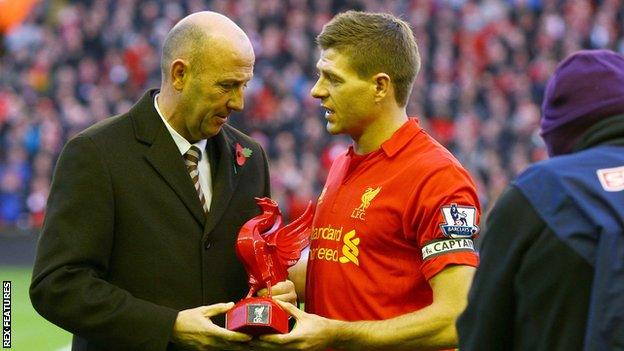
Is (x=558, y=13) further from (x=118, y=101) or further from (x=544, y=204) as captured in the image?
(x=544, y=204)

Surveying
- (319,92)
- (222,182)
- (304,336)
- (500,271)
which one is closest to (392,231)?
(304,336)

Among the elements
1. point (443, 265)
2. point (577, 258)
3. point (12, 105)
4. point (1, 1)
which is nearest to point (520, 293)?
point (577, 258)

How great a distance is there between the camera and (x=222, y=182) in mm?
4480

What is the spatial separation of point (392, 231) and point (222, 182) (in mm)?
679

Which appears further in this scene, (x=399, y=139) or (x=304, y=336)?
(x=399, y=139)

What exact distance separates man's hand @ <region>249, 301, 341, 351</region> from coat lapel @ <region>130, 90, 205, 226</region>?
1.73ft

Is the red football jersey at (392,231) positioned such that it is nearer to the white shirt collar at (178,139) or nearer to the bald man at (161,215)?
the bald man at (161,215)

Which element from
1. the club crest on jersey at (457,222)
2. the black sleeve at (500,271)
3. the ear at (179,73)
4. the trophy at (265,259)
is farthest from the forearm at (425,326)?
the ear at (179,73)

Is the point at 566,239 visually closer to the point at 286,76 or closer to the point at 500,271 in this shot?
the point at 500,271

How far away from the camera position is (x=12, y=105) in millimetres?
18688

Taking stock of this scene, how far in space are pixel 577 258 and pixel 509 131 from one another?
1543cm

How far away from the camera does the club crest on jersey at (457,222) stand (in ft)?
13.1

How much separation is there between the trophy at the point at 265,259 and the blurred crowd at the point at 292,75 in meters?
12.5

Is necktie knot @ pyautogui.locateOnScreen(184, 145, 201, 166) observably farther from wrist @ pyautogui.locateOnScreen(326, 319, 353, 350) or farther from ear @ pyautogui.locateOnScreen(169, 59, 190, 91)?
wrist @ pyautogui.locateOnScreen(326, 319, 353, 350)
